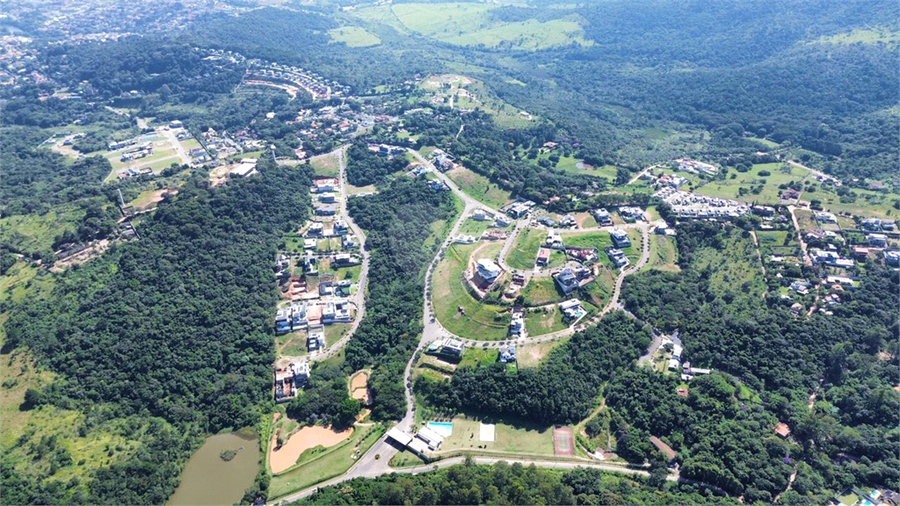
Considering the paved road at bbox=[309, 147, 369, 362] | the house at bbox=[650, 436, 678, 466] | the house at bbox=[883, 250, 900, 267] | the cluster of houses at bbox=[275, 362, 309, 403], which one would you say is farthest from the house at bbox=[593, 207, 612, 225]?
the cluster of houses at bbox=[275, 362, 309, 403]

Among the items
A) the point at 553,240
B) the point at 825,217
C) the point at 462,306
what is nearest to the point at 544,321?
the point at 462,306

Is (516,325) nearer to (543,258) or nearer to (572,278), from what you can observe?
(572,278)

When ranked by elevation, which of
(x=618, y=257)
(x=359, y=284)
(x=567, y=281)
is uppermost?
(x=618, y=257)

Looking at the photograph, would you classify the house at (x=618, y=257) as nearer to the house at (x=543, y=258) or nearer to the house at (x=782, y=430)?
the house at (x=543, y=258)

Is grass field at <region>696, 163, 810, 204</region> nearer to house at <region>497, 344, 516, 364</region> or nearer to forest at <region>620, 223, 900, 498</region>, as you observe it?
forest at <region>620, 223, 900, 498</region>

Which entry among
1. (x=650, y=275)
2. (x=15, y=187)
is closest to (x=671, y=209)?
(x=650, y=275)
